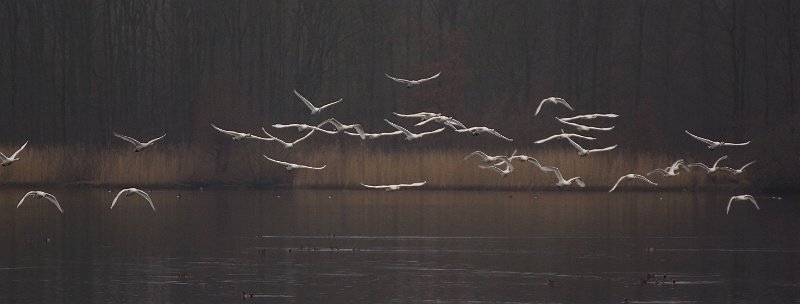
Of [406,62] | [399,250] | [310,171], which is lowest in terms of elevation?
[399,250]

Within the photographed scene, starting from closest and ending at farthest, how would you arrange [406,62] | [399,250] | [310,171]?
[399,250] < [310,171] < [406,62]

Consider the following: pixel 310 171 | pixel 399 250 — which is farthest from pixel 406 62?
pixel 399 250

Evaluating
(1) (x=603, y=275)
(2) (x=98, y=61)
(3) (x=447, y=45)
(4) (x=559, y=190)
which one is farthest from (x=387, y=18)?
(1) (x=603, y=275)

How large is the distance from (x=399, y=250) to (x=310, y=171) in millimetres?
21142

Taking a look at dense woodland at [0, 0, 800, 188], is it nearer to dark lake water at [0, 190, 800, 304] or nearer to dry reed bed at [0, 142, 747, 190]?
dry reed bed at [0, 142, 747, 190]

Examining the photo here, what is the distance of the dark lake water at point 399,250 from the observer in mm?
22984

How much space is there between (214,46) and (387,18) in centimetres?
775

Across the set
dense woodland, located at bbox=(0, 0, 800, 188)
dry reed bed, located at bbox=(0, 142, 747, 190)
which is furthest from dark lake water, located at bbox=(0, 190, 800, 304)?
dense woodland, located at bbox=(0, 0, 800, 188)

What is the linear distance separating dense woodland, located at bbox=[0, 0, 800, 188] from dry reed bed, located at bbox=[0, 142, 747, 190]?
691cm

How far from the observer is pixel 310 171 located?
167 feet

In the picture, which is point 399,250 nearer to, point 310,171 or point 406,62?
point 310,171

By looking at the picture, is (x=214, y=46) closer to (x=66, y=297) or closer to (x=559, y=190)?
(x=559, y=190)

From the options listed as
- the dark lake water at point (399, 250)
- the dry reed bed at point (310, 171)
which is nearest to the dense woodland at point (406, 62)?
the dry reed bed at point (310, 171)

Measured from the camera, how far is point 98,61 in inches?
2714
